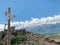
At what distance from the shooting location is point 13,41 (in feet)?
170

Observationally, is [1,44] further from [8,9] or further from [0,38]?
[8,9]

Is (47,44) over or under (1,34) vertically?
under

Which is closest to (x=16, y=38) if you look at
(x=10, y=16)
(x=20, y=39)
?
(x=20, y=39)

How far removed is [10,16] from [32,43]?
25.9 meters

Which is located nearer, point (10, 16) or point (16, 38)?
point (10, 16)

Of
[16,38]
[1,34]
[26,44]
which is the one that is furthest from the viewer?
[1,34]

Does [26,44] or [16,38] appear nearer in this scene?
[26,44]

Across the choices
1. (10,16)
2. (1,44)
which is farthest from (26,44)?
(10,16)

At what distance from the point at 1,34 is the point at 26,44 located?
14349 millimetres

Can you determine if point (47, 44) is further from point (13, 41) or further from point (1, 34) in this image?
point (1, 34)

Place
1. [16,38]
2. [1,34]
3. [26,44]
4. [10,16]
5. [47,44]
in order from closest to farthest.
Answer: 1. [10,16]
2. [26,44]
3. [47,44]
4. [16,38]
5. [1,34]

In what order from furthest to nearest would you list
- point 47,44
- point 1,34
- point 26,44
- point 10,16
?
point 1,34 < point 47,44 < point 26,44 < point 10,16

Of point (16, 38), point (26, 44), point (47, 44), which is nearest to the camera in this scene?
point (26, 44)

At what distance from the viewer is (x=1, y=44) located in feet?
158
